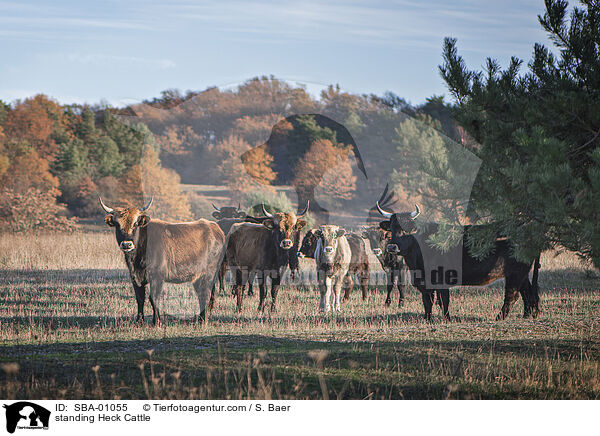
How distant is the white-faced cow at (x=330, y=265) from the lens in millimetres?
11727

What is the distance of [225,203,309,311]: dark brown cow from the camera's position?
12.3m

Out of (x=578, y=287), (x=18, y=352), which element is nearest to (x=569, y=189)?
(x=18, y=352)

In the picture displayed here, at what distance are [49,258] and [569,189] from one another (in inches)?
679

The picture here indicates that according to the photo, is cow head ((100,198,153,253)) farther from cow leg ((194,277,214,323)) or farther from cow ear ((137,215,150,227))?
cow leg ((194,277,214,323))

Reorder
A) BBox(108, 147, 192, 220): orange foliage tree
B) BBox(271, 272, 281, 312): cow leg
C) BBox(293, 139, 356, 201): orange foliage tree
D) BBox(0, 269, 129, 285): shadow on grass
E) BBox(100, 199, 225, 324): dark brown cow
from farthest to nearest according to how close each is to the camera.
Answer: BBox(293, 139, 356, 201): orange foliage tree, BBox(108, 147, 192, 220): orange foliage tree, BBox(0, 269, 129, 285): shadow on grass, BBox(271, 272, 281, 312): cow leg, BBox(100, 199, 225, 324): dark brown cow

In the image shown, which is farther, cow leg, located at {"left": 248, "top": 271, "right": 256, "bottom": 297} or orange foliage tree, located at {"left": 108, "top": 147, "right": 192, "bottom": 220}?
orange foliage tree, located at {"left": 108, "top": 147, "right": 192, "bottom": 220}

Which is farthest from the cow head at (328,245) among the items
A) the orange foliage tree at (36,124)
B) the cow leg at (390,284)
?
the orange foliage tree at (36,124)

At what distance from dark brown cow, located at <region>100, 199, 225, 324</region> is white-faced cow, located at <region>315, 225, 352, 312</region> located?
1.99 meters

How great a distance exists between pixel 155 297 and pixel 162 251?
0.90 meters

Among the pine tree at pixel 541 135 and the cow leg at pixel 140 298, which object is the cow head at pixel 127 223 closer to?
the cow leg at pixel 140 298

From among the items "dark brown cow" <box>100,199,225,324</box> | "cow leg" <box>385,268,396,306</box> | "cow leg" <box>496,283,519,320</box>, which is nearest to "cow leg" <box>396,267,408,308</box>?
"cow leg" <box>385,268,396,306</box>

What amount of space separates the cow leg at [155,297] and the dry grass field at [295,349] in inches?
12.7

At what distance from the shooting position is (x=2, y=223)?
32781mm

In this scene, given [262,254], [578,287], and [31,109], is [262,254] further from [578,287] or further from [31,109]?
[31,109]
